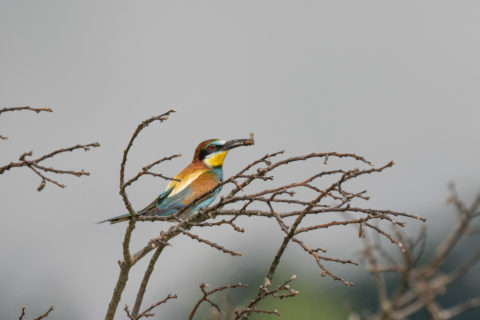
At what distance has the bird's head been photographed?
8658 millimetres

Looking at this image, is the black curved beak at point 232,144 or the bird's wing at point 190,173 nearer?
the bird's wing at point 190,173

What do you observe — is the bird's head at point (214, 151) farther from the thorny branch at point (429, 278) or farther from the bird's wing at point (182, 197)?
the thorny branch at point (429, 278)

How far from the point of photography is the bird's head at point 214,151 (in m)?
8.66

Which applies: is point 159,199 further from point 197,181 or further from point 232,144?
point 232,144

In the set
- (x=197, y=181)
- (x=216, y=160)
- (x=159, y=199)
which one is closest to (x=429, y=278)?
(x=159, y=199)

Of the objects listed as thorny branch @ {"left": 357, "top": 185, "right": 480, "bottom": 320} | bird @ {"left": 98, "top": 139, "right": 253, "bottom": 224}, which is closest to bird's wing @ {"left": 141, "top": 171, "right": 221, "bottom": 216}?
bird @ {"left": 98, "top": 139, "right": 253, "bottom": 224}

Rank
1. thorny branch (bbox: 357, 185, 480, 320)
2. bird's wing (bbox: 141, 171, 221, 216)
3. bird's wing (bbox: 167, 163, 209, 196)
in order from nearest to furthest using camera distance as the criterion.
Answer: thorny branch (bbox: 357, 185, 480, 320) → bird's wing (bbox: 141, 171, 221, 216) → bird's wing (bbox: 167, 163, 209, 196)

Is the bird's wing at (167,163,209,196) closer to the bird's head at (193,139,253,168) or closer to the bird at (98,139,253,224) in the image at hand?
the bird at (98,139,253,224)

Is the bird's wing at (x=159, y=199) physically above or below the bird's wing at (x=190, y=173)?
below

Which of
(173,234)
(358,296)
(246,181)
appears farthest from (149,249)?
(358,296)

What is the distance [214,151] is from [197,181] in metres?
0.60

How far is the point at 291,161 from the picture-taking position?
465 centimetres

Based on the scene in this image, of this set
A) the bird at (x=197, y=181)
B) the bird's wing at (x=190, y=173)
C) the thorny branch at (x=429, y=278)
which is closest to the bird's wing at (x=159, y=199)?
the bird at (x=197, y=181)

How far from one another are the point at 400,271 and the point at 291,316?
51.8m
